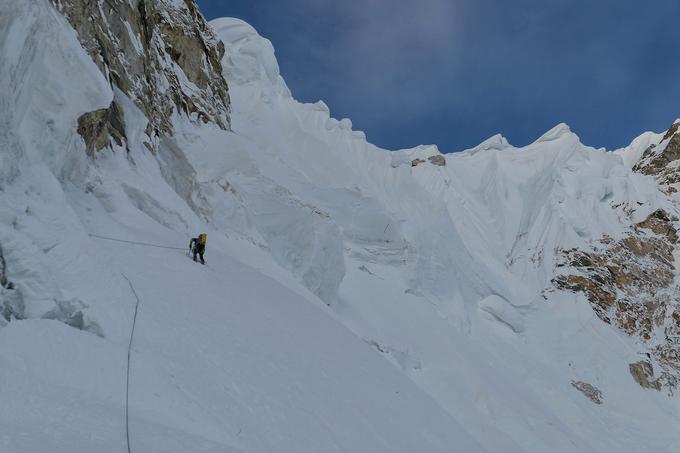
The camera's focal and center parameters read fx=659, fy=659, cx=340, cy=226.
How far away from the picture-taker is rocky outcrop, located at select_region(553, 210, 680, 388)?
45.0 meters

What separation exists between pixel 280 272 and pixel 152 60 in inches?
439

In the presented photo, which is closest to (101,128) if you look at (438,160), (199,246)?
(199,246)

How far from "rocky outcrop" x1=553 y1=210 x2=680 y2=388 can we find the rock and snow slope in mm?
186

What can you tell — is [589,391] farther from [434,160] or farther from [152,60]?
[152,60]

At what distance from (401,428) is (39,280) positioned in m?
8.40

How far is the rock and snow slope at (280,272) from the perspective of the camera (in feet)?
26.9

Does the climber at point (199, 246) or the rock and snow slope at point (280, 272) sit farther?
the climber at point (199, 246)

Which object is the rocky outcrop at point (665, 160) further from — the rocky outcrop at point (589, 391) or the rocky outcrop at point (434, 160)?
the rocky outcrop at point (589, 391)

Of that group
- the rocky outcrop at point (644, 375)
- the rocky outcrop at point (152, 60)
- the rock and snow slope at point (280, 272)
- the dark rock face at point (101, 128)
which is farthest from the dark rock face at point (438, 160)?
the dark rock face at point (101, 128)

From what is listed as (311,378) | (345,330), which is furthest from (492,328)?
(311,378)

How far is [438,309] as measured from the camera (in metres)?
36.8

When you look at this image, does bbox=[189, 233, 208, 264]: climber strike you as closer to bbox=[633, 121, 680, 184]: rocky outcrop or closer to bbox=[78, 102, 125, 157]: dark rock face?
bbox=[78, 102, 125, 157]: dark rock face

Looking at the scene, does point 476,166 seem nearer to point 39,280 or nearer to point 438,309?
point 438,309

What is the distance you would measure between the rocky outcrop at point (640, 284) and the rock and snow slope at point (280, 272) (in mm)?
186
